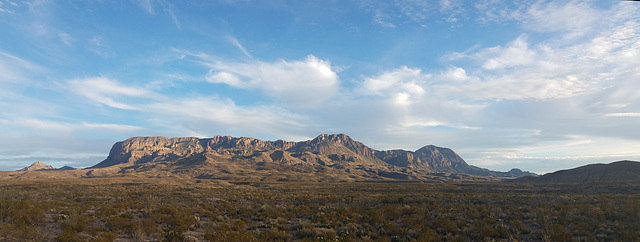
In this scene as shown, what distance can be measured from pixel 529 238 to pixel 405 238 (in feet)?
21.4

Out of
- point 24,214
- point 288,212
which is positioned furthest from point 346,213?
point 24,214

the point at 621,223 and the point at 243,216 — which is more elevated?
the point at 621,223

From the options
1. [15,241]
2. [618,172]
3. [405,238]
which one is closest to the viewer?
[15,241]

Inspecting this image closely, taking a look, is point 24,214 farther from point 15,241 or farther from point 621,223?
point 621,223

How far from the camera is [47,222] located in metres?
16.3

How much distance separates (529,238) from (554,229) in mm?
1950

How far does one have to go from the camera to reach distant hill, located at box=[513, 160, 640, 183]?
10838 centimetres

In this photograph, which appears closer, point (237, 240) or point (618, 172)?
point (237, 240)

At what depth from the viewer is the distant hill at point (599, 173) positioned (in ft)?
356

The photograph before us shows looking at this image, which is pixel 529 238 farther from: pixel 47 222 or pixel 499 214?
pixel 47 222

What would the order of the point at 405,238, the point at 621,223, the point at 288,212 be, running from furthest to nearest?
the point at 288,212, the point at 621,223, the point at 405,238

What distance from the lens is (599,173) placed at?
118812 mm

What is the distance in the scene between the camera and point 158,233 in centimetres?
1450

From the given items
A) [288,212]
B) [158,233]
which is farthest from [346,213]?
[158,233]
